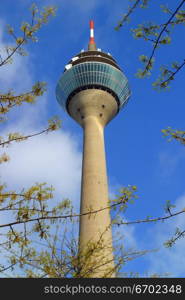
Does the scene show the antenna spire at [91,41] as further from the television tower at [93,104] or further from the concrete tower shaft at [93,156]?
the concrete tower shaft at [93,156]

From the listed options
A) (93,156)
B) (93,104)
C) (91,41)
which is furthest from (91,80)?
(93,156)

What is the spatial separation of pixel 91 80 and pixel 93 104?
5.98 metres

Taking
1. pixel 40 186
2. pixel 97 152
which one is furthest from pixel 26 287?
pixel 97 152

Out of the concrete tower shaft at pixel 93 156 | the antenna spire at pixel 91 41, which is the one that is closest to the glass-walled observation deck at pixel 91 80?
the concrete tower shaft at pixel 93 156

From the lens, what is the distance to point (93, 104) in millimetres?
48969

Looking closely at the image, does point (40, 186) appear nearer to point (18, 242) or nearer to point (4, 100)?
point (18, 242)

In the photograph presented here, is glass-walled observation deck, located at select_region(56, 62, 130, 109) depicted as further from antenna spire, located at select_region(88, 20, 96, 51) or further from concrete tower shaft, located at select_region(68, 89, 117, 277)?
antenna spire, located at select_region(88, 20, 96, 51)

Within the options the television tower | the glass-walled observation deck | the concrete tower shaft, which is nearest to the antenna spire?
the television tower

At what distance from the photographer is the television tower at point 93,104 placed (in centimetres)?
3972

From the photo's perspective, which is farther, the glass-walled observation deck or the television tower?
the glass-walled observation deck

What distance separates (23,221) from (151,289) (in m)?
2.75

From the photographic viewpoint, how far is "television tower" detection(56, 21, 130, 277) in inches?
1564

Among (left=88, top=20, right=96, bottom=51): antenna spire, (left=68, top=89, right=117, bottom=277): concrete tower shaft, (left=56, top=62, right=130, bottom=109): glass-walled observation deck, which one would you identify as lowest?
(left=68, top=89, right=117, bottom=277): concrete tower shaft

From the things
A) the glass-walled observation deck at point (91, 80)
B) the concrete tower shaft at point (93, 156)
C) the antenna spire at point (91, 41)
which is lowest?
the concrete tower shaft at point (93, 156)
